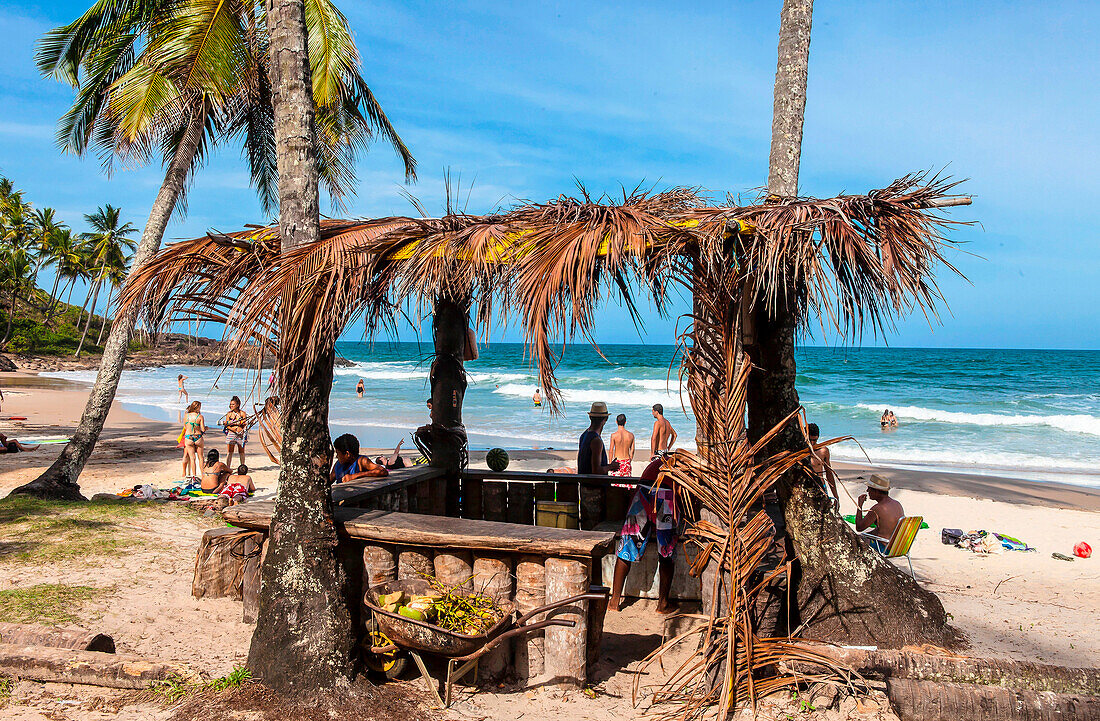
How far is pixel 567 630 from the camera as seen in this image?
167 inches

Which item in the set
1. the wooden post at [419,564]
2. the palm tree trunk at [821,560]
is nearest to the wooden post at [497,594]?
the wooden post at [419,564]

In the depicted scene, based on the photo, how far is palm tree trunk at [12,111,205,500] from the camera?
27.7ft

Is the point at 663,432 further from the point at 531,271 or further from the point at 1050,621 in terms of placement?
the point at 531,271

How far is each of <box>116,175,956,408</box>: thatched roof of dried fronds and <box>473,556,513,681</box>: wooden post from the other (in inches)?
45.6

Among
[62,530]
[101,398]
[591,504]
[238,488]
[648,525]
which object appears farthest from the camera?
[238,488]

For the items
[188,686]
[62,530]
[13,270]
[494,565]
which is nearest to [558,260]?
[494,565]

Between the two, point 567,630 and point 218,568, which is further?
point 218,568

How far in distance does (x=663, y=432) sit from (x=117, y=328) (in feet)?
24.0

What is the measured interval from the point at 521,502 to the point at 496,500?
239mm

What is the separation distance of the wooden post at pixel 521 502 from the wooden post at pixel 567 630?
2.45 metres

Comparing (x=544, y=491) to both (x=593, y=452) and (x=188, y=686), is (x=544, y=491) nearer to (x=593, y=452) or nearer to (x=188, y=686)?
(x=593, y=452)

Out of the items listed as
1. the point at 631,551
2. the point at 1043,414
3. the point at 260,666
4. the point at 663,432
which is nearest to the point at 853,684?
the point at 631,551

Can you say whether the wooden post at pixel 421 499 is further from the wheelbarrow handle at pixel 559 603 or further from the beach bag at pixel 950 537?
the beach bag at pixel 950 537

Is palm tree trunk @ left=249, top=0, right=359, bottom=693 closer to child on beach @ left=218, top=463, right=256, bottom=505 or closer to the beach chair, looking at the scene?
the beach chair
